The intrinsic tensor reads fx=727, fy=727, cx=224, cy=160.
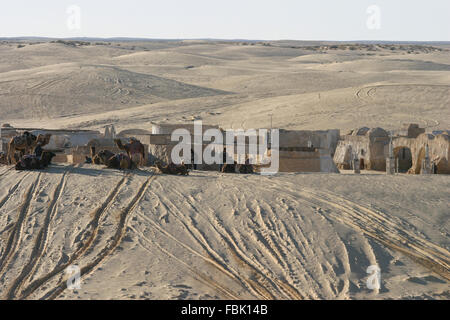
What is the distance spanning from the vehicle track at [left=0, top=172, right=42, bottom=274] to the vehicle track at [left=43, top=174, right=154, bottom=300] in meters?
1.35

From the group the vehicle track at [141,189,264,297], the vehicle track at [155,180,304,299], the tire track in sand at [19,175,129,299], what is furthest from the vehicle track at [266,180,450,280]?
the tire track in sand at [19,175,129,299]

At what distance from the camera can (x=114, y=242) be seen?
12.8m

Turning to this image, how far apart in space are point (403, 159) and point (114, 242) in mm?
13298

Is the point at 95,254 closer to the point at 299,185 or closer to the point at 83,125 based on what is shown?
the point at 299,185

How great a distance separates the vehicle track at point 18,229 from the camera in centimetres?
1212

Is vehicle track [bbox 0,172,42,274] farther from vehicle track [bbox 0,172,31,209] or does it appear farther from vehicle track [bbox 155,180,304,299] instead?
vehicle track [bbox 155,180,304,299]

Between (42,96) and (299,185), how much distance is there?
3555 centimetres

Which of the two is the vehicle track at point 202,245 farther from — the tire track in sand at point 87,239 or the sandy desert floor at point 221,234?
the tire track in sand at point 87,239

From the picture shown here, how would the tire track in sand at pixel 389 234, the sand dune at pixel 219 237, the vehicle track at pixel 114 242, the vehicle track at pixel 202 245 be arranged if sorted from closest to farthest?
1. the vehicle track at pixel 114 242
2. the sand dune at pixel 219 237
3. the vehicle track at pixel 202 245
4. the tire track in sand at pixel 389 234

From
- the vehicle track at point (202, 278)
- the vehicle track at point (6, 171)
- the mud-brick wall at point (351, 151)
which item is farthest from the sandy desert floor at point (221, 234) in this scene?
the mud-brick wall at point (351, 151)

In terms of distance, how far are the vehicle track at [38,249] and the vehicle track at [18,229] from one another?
14.0 inches

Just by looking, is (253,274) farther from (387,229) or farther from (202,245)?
(387,229)

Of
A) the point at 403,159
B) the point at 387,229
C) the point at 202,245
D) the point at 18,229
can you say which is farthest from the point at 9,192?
the point at 403,159
